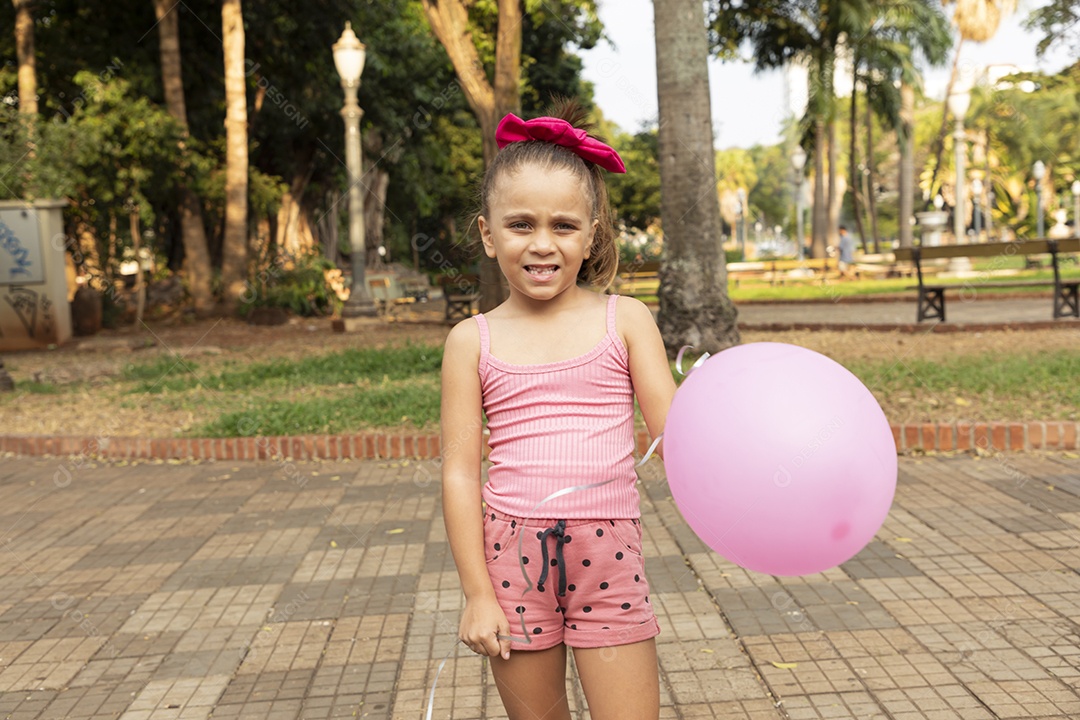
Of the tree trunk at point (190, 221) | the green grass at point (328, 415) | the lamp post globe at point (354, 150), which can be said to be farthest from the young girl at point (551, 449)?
the tree trunk at point (190, 221)

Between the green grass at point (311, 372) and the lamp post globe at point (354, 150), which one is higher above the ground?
the lamp post globe at point (354, 150)

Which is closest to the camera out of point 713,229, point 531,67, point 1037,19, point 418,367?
point 713,229

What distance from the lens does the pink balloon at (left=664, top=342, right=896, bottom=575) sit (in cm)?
179

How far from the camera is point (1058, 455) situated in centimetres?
627

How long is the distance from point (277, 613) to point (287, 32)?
60.1 ft

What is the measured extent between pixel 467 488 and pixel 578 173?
67 cm

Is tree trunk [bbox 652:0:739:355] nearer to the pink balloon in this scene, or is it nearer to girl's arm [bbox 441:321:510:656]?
girl's arm [bbox 441:321:510:656]

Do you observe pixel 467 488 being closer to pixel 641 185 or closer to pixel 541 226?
pixel 541 226

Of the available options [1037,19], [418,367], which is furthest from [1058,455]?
[1037,19]

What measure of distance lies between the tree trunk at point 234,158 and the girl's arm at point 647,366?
1605 cm

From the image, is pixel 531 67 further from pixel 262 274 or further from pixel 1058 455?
pixel 1058 455

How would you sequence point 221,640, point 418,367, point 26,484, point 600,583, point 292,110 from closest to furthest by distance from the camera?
point 600,583 → point 221,640 → point 26,484 → point 418,367 → point 292,110

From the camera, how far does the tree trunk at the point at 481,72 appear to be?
37.9 ft

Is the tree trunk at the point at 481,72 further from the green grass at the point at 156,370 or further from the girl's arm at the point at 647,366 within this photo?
the girl's arm at the point at 647,366
